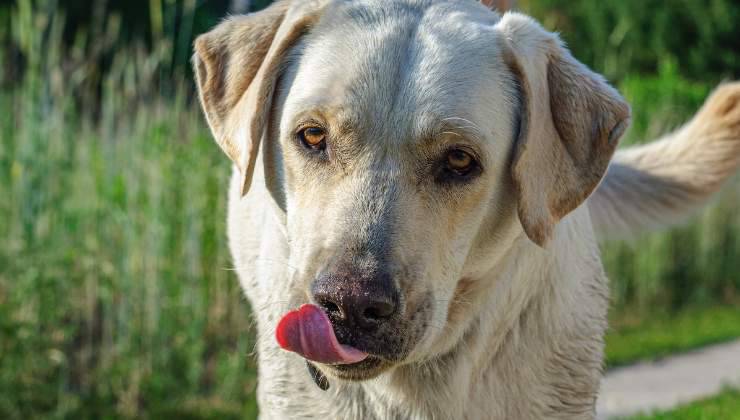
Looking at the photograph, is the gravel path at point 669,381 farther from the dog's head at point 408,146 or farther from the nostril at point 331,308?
the nostril at point 331,308

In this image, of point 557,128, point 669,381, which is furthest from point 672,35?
point 557,128

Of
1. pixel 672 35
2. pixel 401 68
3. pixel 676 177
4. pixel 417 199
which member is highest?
pixel 401 68

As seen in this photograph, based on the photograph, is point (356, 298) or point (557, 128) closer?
point (356, 298)

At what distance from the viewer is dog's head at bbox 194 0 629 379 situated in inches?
119

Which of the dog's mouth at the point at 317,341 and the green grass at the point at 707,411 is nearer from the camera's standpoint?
the dog's mouth at the point at 317,341

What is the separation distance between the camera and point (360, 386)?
3586 mm

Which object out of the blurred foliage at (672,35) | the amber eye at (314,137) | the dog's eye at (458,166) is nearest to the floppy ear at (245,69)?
the amber eye at (314,137)

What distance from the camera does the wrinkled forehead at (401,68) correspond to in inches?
124

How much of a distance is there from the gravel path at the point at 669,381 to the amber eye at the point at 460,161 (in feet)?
11.5

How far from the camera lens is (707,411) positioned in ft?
20.5

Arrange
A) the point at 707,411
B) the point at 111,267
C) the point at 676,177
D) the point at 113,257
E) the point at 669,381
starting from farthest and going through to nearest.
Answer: the point at 669,381 < the point at 707,411 < the point at 113,257 < the point at 111,267 < the point at 676,177

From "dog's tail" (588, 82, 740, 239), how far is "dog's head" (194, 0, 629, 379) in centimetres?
127

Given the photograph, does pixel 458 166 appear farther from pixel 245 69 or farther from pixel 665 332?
pixel 665 332

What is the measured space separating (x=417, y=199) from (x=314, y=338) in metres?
0.53
